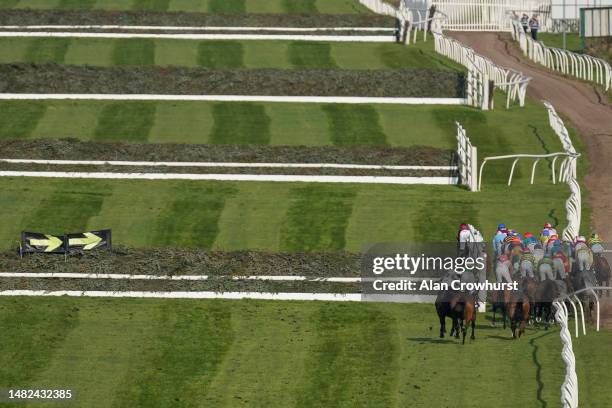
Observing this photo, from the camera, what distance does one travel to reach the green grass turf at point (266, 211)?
130 ft

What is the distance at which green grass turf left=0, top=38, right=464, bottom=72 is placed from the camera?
58281mm

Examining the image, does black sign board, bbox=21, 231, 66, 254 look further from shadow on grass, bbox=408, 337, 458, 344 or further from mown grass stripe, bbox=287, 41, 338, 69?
mown grass stripe, bbox=287, 41, 338, 69

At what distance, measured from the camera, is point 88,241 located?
3766 centimetres

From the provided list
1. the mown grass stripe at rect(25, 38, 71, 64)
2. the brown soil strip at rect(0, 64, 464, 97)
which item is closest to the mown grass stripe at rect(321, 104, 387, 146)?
the brown soil strip at rect(0, 64, 464, 97)

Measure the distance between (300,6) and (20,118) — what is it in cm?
2245

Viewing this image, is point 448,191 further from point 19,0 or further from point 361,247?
point 19,0

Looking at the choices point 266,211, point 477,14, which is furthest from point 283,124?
point 477,14

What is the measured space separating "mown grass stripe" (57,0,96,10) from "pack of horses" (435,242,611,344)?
129 feet

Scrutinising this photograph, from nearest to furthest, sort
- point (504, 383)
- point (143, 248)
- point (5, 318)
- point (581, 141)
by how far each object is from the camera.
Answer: point (504, 383) → point (5, 318) → point (143, 248) → point (581, 141)

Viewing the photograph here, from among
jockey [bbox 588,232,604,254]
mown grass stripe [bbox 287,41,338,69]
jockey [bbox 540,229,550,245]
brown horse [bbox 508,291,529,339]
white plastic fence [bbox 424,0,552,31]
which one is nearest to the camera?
brown horse [bbox 508,291,529,339]

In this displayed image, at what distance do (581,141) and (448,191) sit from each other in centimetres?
701

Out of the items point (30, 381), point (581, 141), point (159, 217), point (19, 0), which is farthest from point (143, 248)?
point (19, 0)

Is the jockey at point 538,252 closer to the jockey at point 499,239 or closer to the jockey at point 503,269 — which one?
the jockey at point 503,269

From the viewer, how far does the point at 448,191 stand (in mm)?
43531
